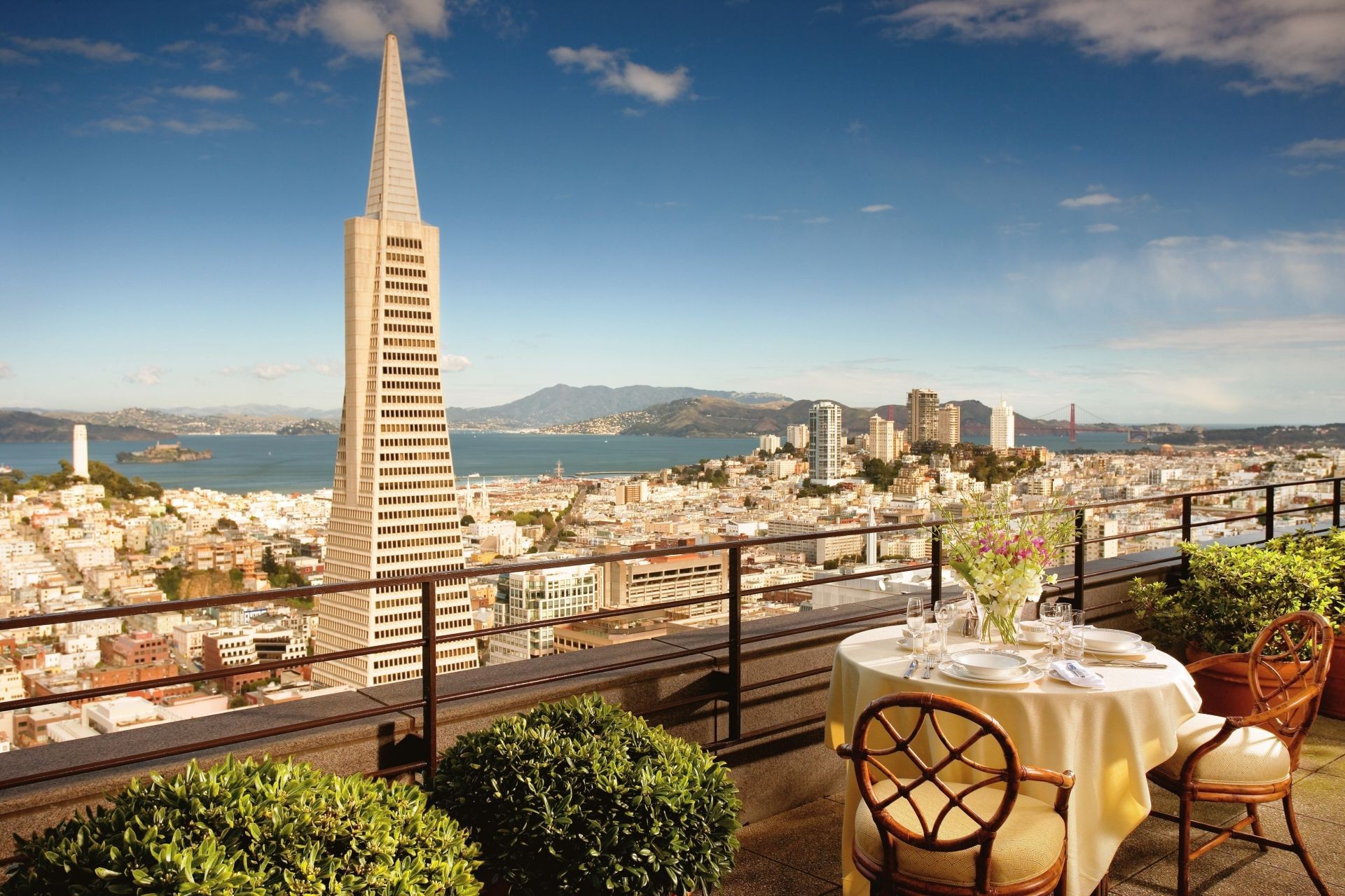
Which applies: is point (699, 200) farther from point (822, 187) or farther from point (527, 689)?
point (527, 689)

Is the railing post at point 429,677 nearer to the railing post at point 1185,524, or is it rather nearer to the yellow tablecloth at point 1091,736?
the yellow tablecloth at point 1091,736

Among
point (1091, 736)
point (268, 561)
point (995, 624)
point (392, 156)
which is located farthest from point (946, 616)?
point (392, 156)

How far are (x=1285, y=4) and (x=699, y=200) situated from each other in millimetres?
24932

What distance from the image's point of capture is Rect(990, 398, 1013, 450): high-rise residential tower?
1534 centimetres

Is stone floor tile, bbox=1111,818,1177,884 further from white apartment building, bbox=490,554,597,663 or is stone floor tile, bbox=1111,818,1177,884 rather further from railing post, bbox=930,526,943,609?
white apartment building, bbox=490,554,597,663

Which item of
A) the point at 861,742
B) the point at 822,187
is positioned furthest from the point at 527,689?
the point at 822,187

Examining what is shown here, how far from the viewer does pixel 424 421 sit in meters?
28.5

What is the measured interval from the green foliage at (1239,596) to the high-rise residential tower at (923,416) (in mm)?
11834

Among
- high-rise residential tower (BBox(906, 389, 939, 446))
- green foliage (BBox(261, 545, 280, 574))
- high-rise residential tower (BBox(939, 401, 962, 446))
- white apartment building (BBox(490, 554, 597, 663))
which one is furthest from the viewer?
green foliage (BBox(261, 545, 280, 574))

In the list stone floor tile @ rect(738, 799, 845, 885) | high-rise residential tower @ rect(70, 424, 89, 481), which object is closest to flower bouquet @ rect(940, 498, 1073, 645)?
stone floor tile @ rect(738, 799, 845, 885)

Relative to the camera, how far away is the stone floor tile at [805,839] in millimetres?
3178

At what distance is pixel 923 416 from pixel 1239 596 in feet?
42.9

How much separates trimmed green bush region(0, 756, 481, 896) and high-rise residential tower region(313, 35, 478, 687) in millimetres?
25606

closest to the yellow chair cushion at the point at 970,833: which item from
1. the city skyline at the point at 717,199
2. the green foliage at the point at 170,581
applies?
the city skyline at the point at 717,199
